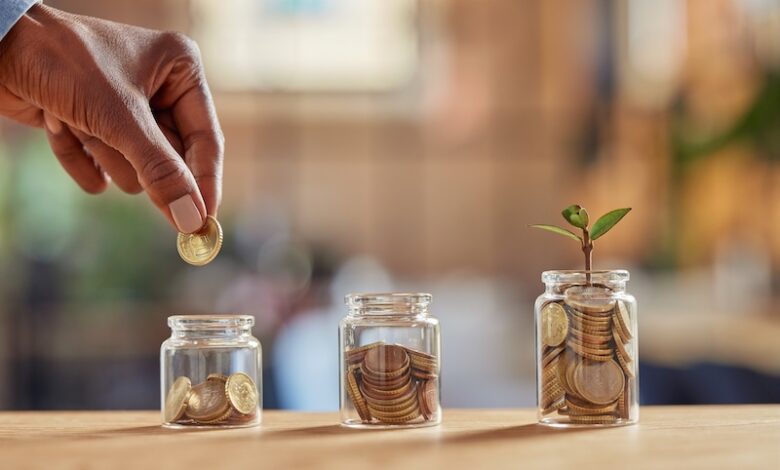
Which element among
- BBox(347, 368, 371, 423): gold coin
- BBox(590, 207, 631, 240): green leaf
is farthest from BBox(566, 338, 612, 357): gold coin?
BBox(347, 368, 371, 423): gold coin

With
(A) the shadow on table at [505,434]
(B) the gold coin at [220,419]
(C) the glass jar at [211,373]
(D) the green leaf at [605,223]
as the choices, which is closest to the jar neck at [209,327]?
(C) the glass jar at [211,373]

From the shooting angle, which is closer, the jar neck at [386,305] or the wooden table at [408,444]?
the wooden table at [408,444]

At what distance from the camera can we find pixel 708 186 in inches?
308

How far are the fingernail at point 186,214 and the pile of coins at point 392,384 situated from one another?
0.85 ft

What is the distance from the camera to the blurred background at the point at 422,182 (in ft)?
24.9

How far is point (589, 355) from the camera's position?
4.47 feet

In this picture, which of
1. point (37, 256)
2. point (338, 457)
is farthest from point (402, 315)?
point (37, 256)

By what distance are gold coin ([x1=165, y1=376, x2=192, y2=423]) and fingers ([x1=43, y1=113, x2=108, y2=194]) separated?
494 millimetres

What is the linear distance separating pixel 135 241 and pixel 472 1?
12.0 feet

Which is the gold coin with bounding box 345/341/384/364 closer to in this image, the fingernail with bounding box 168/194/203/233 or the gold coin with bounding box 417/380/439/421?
the gold coin with bounding box 417/380/439/421

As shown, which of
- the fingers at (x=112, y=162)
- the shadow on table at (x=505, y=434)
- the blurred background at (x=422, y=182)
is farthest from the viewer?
the blurred background at (x=422, y=182)

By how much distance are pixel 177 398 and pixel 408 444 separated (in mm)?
361

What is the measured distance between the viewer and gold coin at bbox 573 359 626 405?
1365 mm

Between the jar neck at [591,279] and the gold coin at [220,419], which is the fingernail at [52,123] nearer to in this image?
the gold coin at [220,419]
